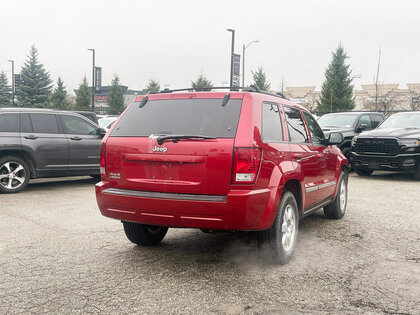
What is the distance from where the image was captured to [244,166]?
3.93m

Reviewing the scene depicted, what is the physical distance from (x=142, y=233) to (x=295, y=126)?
2109 mm

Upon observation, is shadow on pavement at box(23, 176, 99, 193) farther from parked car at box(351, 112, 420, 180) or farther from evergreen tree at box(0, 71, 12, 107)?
evergreen tree at box(0, 71, 12, 107)

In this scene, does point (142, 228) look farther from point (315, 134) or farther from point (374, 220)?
point (374, 220)

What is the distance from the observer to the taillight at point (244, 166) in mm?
3928

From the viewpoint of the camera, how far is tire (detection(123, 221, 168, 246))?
497cm

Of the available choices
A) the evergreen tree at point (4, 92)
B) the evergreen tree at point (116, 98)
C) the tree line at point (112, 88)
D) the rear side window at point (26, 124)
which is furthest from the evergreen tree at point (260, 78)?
the rear side window at point (26, 124)

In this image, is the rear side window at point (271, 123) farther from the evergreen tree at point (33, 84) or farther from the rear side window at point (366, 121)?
the evergreen tree at point (33, 84)

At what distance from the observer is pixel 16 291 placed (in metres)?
3.73

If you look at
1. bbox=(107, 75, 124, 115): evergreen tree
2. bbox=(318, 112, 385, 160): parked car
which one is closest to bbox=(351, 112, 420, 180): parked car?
bbox=(318, 112, 385, 160): parked car

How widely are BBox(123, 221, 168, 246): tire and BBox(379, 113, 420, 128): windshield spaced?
957cm

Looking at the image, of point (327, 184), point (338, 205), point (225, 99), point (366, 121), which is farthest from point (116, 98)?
point (225, 99)

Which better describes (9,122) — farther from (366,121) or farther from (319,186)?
(366,121)

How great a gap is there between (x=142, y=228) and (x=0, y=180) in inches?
206

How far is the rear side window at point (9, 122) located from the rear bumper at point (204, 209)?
584 cm
